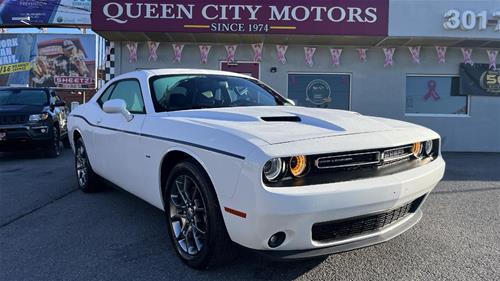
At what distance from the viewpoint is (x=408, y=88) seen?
11.2 m

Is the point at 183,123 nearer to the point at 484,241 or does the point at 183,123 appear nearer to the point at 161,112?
the point at 161,112

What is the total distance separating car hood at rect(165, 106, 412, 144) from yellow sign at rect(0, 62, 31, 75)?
74.1 feet

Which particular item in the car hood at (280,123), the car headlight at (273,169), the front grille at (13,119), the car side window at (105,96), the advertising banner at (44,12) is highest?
the advertising banner at (44,12)

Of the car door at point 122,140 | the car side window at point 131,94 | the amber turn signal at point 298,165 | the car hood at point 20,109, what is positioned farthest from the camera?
the car hood at point 20,109

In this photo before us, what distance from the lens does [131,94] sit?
4.46 metres

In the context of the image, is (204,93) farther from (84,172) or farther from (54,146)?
(54,146)

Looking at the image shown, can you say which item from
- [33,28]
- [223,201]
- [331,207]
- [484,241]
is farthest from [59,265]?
[33,28]

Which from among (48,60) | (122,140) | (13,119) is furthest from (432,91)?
(48,60)

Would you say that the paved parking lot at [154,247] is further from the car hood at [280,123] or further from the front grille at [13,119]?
the front grille at [13,119]

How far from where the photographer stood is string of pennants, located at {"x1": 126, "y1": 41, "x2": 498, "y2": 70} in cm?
1091

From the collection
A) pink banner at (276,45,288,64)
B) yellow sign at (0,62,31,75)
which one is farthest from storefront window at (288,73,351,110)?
yellow sign at (0,62,31,75)

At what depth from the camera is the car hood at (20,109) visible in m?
8.80

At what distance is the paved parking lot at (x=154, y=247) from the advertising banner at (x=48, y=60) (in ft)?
61.6

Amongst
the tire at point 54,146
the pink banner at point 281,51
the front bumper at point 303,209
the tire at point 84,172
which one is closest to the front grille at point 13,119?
the tire at point 54,146
